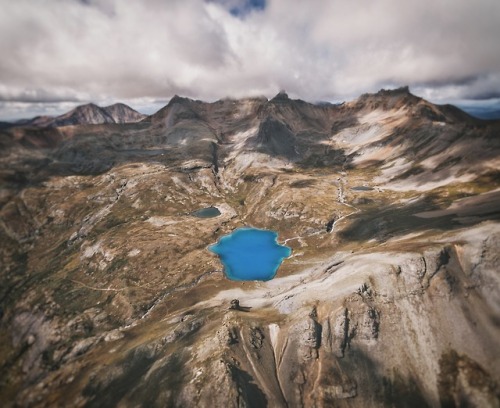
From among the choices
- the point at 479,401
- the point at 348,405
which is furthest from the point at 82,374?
the point at 479,401

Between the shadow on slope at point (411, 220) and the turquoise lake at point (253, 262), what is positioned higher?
the shadow on slope at point (411, 220)

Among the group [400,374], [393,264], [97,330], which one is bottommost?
[97,330]

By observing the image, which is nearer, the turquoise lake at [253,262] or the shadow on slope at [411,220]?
the shadow on slope at [411,220]

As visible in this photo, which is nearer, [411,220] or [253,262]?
[411,220]

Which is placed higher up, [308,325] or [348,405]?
[308,325]

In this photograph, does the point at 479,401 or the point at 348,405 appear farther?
the point at 348,405

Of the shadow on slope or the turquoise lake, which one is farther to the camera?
the turquoise lake

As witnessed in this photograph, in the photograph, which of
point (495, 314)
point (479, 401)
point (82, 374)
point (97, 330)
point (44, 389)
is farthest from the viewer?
point (97, 330)

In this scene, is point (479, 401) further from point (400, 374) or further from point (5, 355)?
point (5, 355)

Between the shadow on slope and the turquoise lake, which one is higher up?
the shadow on slope

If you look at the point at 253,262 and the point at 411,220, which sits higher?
the point at 411,220

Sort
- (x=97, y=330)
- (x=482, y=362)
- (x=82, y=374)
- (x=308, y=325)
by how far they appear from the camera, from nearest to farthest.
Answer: (x=482, y=362) → (x=308, y=325) → (x=82, y=374) → (x=97, y=330)
